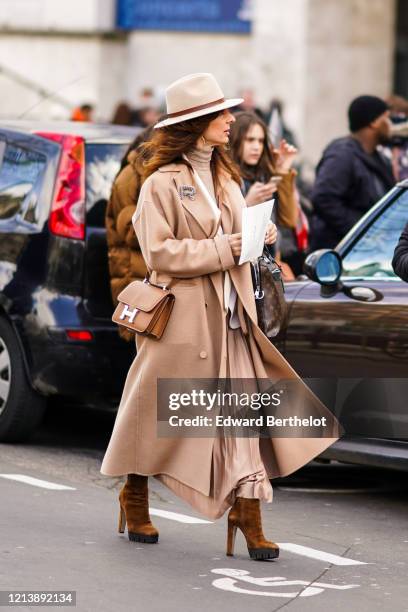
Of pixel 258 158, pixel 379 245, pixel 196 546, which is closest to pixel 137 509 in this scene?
pixel 196 546

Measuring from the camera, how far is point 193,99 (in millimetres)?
6953

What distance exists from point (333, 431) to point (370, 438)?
110 cm

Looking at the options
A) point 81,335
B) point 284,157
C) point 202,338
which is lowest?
point 81,335

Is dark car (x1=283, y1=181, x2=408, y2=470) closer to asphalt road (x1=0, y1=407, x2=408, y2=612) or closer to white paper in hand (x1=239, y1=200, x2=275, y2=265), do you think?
asphalt road (x1=0, y1=407, x2=408, y2=612)

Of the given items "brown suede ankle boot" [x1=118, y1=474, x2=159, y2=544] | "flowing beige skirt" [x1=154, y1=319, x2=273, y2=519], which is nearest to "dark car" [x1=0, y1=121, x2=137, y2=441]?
"brown suede ankle boot" [x1=118, y1=474, x2=159, y2=544]

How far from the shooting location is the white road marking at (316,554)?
276 inches

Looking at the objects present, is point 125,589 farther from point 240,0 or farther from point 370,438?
point 240,0

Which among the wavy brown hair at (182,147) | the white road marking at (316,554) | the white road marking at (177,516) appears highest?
the wavy brown hair at (182,147)

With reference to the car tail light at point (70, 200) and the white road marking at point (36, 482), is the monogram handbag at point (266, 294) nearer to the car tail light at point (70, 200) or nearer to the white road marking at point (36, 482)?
the white road marking at point (36, 482)

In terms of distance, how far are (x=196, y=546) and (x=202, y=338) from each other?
88 cm

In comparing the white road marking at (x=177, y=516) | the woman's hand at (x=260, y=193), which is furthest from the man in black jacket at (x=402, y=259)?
the woman's hand at (x=260, y=193)

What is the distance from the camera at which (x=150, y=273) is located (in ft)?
23.4

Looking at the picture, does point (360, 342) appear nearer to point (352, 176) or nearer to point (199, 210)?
Answer: point (199, 210)

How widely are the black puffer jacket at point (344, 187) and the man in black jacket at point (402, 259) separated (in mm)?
3092
